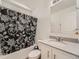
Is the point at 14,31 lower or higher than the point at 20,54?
higher

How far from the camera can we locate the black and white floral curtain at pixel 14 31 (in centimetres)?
168

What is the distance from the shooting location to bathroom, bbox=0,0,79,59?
1511 millimetres

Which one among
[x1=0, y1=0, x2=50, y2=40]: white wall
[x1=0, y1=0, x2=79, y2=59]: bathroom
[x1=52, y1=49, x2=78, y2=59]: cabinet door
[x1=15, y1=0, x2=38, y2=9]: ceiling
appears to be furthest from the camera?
[x1=0, y1=0, x2=50, y2=40]: white wall

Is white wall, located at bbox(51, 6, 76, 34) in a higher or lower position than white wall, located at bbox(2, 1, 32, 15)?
lower

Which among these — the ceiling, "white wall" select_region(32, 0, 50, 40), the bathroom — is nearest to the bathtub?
the bathroom

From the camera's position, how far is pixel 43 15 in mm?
2914

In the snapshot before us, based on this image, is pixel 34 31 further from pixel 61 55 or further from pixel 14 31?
pixel 61 55

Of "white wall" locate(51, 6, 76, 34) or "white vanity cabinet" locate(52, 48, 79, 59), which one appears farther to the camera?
"white wall" locate(51, 6, 76, 34)

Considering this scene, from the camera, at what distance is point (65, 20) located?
6.05ft

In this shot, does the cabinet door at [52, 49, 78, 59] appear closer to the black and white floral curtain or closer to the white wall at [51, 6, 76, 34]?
the white wall at [51, 6, 76, 34]

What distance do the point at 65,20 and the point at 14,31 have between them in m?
1.31

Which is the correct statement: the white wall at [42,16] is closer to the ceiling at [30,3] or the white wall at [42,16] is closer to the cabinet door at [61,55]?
the ceiling at [30,3]

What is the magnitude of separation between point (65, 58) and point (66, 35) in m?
0.83

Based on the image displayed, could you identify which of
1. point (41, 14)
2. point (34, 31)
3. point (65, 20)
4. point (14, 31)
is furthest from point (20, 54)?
point (41, 14)
